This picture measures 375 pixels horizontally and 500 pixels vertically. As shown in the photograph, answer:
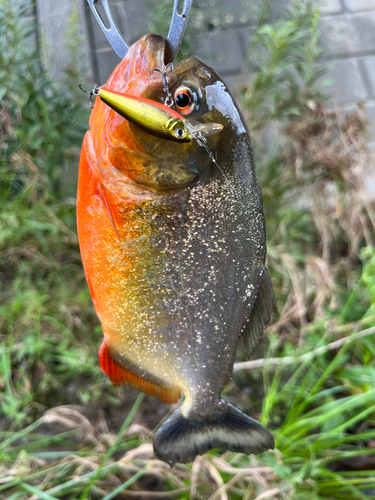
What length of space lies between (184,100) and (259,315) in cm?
48

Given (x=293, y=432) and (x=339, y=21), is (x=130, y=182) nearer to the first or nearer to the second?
(x=293, y=432)

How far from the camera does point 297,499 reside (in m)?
1.11

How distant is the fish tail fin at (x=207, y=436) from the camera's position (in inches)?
30.0

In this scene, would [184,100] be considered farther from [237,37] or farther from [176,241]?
[237,37]

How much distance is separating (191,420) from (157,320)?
283 mm

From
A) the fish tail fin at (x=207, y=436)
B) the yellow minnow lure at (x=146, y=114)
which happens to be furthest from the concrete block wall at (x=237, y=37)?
the fish tail fin at (x=207, y=436)

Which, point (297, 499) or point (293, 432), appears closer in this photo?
point (297, 499)

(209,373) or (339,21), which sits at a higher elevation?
(339,21)

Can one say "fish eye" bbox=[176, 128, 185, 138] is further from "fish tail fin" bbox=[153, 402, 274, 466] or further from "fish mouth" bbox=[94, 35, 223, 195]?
"fish tail fin" bbox=[153, 402, 274, 466]

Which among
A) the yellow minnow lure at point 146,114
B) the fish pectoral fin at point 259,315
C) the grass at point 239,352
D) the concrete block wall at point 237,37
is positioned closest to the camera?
the yellow minnow lure at point 146,114

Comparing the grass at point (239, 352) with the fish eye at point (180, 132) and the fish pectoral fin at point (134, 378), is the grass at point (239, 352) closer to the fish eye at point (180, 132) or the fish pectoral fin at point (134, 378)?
the fish pectoral fin at point (134, 378)

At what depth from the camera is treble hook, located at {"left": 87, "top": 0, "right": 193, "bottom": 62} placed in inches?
19.2

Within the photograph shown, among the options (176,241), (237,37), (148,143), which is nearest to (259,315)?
(176,241)

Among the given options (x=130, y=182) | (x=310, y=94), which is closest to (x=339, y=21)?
(x=310, y=94)
